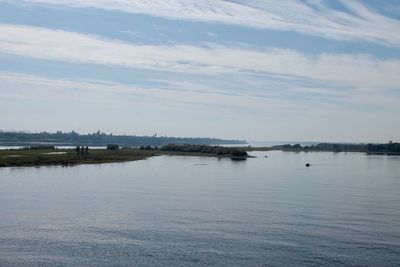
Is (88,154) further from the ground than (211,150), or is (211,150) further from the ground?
(211,150)

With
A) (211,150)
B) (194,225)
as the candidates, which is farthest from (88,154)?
(194,225)

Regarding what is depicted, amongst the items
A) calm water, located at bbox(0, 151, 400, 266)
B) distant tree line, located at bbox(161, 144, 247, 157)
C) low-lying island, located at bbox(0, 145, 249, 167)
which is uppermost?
distant tree line, located at bbox(161, 144, 247, 157)

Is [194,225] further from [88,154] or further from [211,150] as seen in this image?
[211,150]

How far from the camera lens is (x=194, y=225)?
38.7m

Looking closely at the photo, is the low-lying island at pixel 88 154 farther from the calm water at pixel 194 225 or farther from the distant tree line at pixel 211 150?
the calm water at pixel 194 225

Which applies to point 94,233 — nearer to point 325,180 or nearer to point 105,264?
point 105,264

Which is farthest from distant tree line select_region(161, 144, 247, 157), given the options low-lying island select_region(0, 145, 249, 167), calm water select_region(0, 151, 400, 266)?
calm water select_region(0, 151, 400, 266)

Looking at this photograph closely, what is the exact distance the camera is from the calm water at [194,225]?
97.4 feet

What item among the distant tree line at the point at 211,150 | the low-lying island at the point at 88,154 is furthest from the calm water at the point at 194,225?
the distant tree line at the point at 211,150

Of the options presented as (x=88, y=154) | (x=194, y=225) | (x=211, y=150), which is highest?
(x=211, y=150)

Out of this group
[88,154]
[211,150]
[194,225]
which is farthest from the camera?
[211,150]

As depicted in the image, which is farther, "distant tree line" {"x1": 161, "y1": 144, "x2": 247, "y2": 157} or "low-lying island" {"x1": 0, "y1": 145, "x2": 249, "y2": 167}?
"distant tree line" {"x1": 161, "y1": 144, "x2": 247, "y2": 157}

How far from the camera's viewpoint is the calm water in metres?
29.7

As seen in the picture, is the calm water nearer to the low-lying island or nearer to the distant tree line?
the low-lying island
